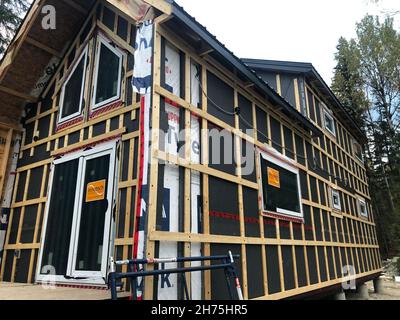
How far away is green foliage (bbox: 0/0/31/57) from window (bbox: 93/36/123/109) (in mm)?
9747

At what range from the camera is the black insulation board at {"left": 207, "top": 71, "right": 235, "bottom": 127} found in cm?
524

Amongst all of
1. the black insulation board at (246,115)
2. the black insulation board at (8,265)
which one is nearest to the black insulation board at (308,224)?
the black insulation board at (246,115)

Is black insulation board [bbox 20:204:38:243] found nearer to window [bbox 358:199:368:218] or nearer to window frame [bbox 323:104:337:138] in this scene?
Answer: window frame [bbox 323:104:337:138]

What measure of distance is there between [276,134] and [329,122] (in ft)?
17.3

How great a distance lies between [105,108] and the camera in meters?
5.32

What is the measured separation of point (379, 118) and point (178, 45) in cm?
2400

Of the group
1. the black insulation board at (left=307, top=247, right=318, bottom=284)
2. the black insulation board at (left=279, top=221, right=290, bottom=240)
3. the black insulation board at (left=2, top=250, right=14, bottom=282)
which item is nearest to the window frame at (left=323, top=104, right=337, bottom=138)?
the black insulation board at (left=307, top=247, right=318, bottom=284)

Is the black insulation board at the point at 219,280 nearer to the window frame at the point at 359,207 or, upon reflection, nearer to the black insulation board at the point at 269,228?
the black insulation board at the point at 269,228

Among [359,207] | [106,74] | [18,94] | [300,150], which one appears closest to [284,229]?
[300,150]

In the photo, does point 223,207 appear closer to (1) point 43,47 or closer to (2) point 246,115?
(2) point 246,115

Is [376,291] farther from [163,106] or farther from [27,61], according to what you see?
[27,61]

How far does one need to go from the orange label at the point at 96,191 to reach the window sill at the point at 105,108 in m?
1.22
